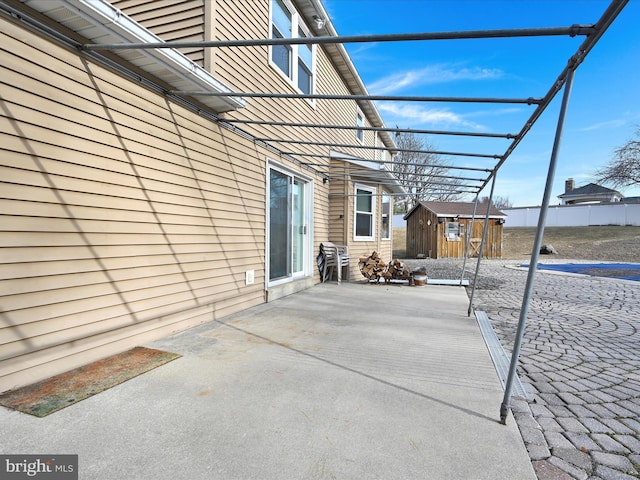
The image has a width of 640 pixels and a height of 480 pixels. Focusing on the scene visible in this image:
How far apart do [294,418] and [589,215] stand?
107ft

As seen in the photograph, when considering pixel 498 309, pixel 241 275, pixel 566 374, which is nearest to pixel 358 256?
pixel 498 309

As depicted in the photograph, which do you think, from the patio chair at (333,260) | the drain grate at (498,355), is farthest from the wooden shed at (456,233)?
the drain grate at (498,355)

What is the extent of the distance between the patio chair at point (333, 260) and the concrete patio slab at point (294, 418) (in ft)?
13.3

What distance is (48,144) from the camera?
2.29 metres

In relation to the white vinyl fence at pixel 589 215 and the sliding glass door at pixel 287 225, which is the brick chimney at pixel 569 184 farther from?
the sliding glass door at pixel 287 225

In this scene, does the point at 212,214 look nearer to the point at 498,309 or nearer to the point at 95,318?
the point at 95,318

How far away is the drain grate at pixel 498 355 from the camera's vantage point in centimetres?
237

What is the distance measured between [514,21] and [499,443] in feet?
7.96

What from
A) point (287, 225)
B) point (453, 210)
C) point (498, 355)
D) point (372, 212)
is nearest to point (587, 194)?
point (453, 210)

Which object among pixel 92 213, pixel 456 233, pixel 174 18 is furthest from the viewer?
pixel 456 233

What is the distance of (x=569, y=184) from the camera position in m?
38.8

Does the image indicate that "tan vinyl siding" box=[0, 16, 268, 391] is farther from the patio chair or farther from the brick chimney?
the brick chimney

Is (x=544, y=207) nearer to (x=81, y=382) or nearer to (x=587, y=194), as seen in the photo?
(x=81, y=382)

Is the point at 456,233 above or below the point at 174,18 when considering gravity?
below
